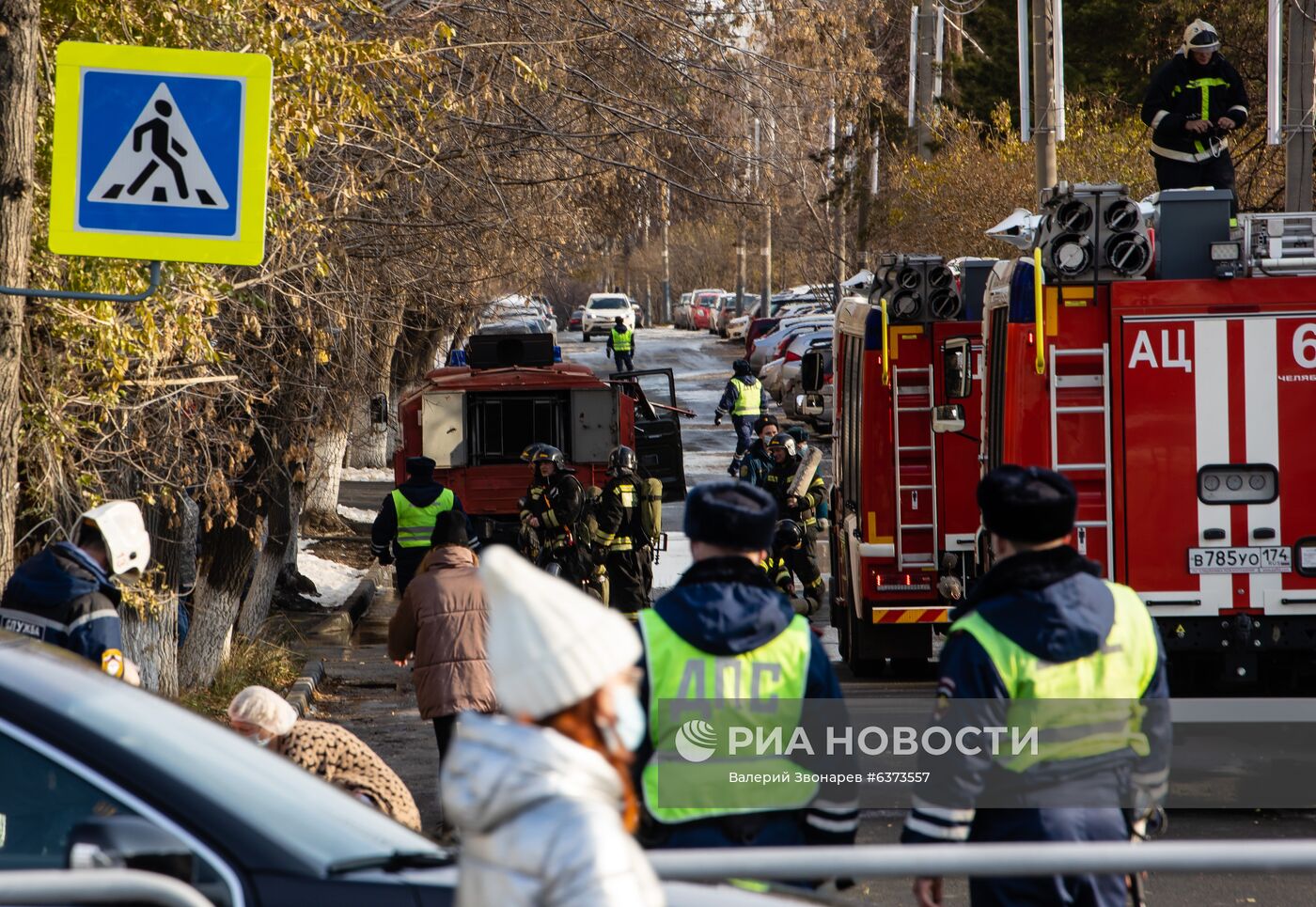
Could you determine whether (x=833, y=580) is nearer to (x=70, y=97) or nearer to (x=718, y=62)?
(x=718, y=62)

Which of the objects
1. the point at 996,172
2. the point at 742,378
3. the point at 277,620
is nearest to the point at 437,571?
the point at 277,620

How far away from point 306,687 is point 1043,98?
10395 mm

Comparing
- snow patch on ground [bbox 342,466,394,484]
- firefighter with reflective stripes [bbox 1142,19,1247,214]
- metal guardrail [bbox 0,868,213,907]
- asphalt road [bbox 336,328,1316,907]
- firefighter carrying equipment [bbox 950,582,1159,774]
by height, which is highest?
firefighter with reflective stripes [bbox 1142,19,1247,214]

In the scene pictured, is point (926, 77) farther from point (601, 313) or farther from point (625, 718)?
point (601, 313)

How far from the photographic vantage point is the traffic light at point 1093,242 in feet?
27.6

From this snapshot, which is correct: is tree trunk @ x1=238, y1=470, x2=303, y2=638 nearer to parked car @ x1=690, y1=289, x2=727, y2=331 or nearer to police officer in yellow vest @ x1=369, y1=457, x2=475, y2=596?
police officer in yellow vest @ x1=369, y1=457, x2=475, y2=596

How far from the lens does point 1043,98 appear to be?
18.0 m

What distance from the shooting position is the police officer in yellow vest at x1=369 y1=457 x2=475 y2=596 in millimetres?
12219

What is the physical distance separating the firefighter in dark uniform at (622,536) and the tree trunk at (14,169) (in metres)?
5.79

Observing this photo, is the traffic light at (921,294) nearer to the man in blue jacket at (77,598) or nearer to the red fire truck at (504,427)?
the red fire truck at (504,427)

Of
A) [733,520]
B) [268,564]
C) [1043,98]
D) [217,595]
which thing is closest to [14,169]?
[733,520]

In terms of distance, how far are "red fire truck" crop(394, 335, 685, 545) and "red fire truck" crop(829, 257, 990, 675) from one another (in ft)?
18.8

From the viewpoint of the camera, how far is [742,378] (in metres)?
25.0

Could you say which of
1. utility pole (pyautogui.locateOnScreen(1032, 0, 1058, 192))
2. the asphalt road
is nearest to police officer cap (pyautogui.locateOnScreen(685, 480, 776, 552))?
the asphalt road
